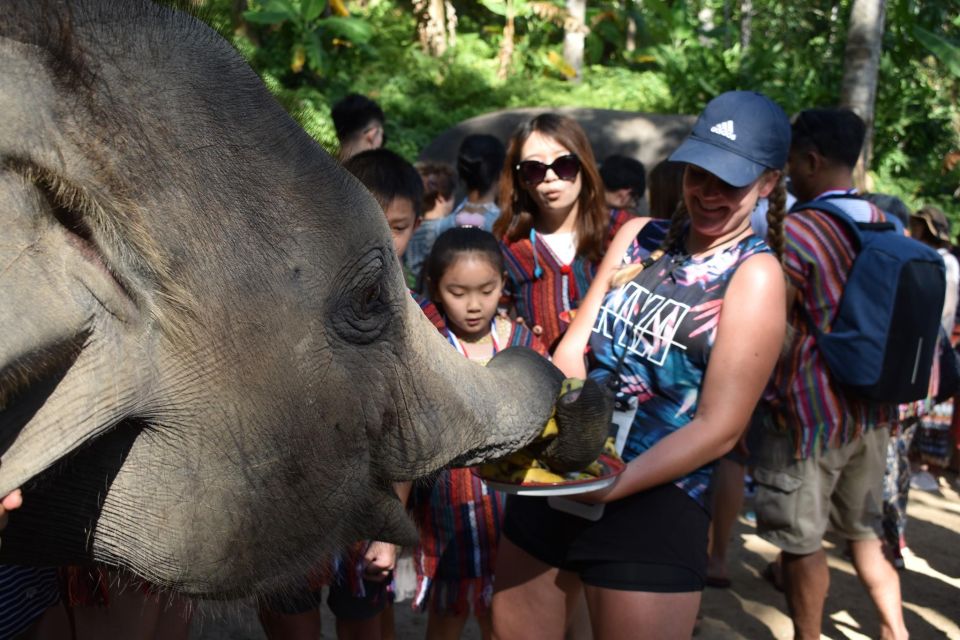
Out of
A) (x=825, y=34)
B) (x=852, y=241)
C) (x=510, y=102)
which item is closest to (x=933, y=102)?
(x=825, y=34)

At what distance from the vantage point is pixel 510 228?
15.0 feet

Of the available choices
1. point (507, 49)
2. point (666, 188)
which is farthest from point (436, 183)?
point (507, 49)

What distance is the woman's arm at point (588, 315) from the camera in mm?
3197

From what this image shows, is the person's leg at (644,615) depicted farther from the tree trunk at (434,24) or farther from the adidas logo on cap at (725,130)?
the tree trunk at (434,24)

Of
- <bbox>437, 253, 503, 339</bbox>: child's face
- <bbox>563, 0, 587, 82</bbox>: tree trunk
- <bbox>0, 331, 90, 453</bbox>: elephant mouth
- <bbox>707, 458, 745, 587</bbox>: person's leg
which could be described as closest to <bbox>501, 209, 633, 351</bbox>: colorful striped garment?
<bbox>437, 253, 503, 339</bbox>: child's face

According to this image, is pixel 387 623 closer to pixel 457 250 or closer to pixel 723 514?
pixel 457 250

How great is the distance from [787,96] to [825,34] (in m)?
3.18

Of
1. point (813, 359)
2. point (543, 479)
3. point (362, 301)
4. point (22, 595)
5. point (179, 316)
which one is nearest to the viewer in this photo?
point (179, 316)

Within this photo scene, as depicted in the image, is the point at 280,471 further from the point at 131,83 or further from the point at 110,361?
the point at 131,83

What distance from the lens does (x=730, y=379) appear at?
2.76 metres

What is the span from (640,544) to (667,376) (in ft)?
1.60

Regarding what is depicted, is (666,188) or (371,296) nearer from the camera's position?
(371,296)

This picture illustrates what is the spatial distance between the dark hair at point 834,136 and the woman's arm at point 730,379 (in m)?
1.99

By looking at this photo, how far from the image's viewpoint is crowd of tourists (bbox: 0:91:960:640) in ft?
9.27
